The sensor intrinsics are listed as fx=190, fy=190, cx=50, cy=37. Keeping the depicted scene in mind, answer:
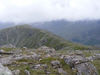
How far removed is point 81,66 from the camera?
60281mm

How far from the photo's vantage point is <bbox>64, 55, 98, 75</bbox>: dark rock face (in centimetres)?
5870

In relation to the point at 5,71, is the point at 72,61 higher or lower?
lower

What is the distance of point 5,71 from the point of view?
37594 millimetres

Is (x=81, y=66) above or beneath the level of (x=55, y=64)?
beneath

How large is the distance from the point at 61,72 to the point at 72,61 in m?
7.76

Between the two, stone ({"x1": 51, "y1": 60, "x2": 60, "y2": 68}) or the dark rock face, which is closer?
the dark rock face

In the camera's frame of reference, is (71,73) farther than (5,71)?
Yes

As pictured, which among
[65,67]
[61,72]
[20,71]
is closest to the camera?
[20,71]

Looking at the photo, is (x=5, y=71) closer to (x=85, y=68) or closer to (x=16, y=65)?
(x=16, y=65)

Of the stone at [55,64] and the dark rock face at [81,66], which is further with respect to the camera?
the stone at [55,64]

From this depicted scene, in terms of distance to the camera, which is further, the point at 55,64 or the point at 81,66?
the point at 55,64

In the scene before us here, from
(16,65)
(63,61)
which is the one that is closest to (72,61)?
(63,61)

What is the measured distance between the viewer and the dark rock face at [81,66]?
58703 mm

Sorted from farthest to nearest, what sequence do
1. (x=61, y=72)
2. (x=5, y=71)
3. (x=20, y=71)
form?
(x=61, y=72), (x=20, y=71), (x=5, y=71)
